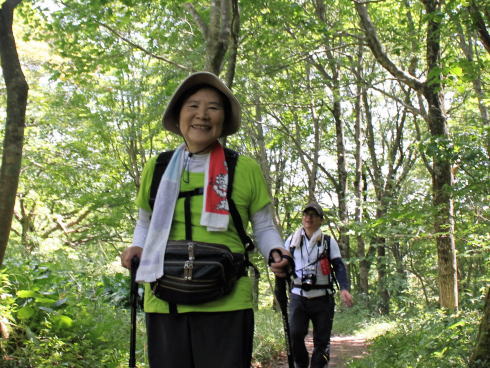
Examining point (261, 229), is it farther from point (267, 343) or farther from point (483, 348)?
point (267, 343)

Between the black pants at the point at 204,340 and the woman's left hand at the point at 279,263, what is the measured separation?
0.85 ft

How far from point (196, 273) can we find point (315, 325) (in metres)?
3.87

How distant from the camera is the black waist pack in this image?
2229mm

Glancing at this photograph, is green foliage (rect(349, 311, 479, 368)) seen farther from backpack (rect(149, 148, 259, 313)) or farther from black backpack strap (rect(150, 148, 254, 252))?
backpack (rect(149, 148, 259, 313))

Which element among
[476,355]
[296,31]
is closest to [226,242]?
[476,355]

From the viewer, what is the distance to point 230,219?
8.00ft

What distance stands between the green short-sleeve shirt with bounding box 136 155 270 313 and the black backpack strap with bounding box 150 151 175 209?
0.10 ft

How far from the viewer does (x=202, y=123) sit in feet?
8.57

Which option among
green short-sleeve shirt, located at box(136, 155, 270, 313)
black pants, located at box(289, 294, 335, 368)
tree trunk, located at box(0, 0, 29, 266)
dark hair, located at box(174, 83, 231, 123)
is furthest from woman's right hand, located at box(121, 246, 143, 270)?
black pants, located at box(289, 294, 335, 368)

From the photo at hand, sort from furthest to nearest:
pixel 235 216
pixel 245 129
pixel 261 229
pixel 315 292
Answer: pixel 245 129 → pixel 315 292 → pixel 261 229 → pixel 235 216

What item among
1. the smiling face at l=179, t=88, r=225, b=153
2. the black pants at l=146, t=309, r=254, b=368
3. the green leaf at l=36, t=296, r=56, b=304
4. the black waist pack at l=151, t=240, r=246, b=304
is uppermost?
the smiling face at l=179, t=88, r=225, b=153

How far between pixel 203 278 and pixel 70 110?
14.1 m

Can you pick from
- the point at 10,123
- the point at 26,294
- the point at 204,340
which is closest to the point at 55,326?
the point at 26,294

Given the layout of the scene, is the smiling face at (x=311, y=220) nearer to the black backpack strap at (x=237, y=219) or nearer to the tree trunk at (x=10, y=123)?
the tree trunk at (x=10, y=123)
